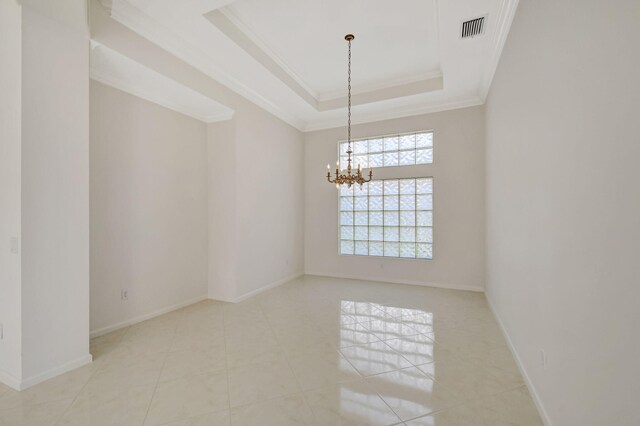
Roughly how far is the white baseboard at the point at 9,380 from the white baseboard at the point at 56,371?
0.04 m

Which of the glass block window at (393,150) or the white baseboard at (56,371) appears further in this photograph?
the glass block window at (393,150)

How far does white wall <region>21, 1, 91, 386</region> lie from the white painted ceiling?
2.28ft

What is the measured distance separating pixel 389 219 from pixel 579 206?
4399mm

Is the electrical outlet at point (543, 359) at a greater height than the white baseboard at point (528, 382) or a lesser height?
greater

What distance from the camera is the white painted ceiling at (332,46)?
297cm

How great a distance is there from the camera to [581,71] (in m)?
Answer: 1.40

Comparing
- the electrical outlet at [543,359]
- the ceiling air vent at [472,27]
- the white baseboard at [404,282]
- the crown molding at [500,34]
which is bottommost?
the white baseboard at [404,282]

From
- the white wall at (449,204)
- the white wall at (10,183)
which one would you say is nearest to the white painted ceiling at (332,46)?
the white wall at (449,204)

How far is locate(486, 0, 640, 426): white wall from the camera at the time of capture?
3.47 feet

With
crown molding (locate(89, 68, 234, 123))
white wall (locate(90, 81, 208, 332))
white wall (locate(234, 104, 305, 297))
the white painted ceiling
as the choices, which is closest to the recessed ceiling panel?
the white painted ceiling

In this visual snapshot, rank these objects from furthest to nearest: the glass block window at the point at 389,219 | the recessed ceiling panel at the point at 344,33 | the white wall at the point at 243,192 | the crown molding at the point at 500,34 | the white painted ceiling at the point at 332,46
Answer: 1. the glass block window at the point at 389,219
2. the white wall at the point at 243,192
3. the recessed ceiling panel at the point at 344,33
4. the white painted ceiling at the point at 332,46
5. the crown molding at the point at 500,34

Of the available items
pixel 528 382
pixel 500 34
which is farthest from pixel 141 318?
pixel 500 34

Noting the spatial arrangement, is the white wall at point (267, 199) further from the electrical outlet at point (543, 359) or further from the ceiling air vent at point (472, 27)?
the electrical outlet at point (543, 359)

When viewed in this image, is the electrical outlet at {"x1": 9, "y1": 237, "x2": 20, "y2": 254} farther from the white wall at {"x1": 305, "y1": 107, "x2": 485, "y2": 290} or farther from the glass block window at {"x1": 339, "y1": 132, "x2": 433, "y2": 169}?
the white wall at {"x1": 305, "y1": 107, "x2": 485, "y2": 290}
